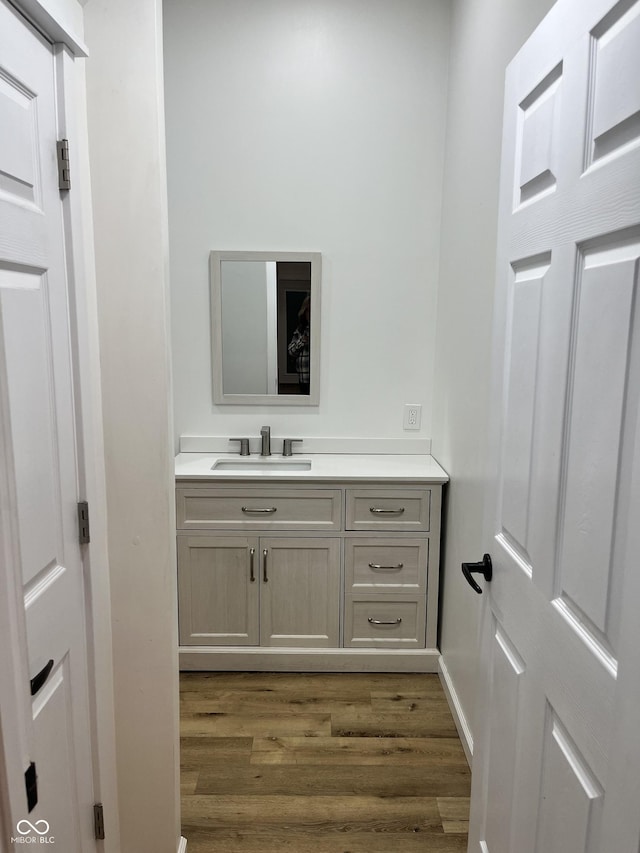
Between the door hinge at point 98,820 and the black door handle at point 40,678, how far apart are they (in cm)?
56

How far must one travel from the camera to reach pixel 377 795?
210 centimetres

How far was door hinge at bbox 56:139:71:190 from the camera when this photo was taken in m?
1.27

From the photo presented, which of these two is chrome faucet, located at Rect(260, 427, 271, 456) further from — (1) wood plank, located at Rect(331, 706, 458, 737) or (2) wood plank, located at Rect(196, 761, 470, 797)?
(2) wood plank, located at Rect(196, 761, 470, 797)

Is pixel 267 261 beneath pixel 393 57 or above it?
beneath

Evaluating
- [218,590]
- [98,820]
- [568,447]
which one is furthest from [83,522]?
[218,590]

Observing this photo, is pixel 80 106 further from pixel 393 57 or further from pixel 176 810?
pixel 393 57

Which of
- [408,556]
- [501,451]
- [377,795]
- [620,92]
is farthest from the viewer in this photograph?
[408,556]

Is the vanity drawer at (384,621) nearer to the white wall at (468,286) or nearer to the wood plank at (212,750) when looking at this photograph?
the white wall at (468,286)

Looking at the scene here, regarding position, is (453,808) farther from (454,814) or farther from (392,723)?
(392,723)

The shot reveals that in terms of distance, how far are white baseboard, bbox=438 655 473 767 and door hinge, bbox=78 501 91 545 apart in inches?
64.3

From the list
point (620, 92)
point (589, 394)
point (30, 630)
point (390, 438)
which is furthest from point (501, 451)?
point (390, 438)

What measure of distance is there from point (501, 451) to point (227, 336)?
1994 mm

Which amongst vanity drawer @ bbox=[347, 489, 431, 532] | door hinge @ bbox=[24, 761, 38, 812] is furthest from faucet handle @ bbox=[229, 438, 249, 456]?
door hinge @ bbox=[24, 761, 38, 812]

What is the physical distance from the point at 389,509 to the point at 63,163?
6.42ft
